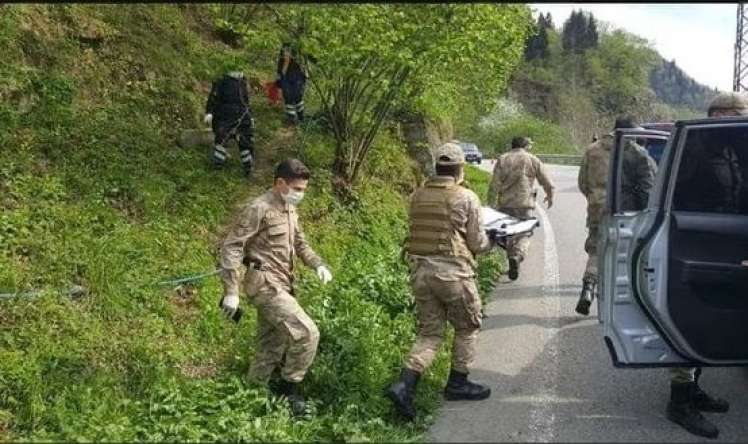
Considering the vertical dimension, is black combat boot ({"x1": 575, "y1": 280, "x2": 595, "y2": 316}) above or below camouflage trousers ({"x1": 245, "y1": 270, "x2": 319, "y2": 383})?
below

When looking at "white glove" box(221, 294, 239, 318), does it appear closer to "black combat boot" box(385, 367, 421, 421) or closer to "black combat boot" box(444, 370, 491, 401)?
"black combat boot" box(385, 367, 421, 421)

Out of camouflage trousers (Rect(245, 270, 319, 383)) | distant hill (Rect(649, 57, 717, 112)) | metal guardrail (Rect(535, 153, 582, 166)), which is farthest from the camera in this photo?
distant hill (Rect(649, 57, 717, 112))

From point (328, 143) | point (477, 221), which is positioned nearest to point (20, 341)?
point (477, 221)

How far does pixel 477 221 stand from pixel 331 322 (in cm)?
154

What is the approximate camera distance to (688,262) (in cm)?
470

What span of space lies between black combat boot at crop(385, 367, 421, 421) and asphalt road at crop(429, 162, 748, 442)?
0.21 m

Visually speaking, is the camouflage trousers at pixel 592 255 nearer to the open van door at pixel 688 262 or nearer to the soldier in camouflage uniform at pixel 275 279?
the open van door at pixel 688 262

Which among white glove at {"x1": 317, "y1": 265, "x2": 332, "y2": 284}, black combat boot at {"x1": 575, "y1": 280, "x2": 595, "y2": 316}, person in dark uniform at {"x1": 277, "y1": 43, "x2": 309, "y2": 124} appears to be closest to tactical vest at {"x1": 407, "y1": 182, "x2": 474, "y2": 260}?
white glove at {"x1": 317, "y1": 265, "x2": 332, "y2": 284}

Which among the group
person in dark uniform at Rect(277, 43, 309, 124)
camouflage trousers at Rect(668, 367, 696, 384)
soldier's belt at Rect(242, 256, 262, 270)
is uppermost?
person in dark uniform at Rect(277, 43, 309, 124)

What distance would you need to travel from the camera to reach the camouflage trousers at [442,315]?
504 centimetres

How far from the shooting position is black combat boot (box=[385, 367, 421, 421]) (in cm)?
477

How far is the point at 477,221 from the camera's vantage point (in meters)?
5.13

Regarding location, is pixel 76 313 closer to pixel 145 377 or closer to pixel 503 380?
pixel 145 377

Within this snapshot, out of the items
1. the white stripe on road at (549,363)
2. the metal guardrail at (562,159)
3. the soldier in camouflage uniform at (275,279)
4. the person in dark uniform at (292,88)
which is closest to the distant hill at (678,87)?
the metal guardrail at (562,159)
